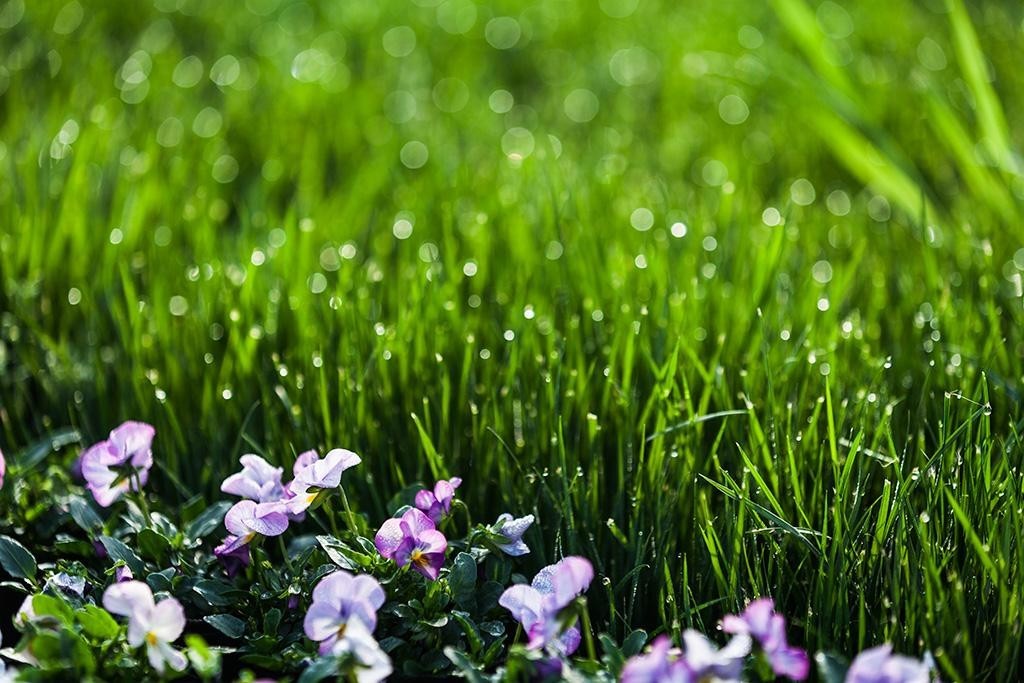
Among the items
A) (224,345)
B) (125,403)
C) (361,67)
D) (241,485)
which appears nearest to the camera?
(241,485)

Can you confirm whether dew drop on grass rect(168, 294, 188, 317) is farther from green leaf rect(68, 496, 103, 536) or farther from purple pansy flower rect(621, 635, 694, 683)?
purple pansy flower rect(621, 635, 694, 683)

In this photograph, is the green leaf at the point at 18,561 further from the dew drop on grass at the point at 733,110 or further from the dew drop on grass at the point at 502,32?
the dew drop on grass at the point at 502,32

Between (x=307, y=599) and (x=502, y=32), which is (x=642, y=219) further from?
(x=502, y=32)

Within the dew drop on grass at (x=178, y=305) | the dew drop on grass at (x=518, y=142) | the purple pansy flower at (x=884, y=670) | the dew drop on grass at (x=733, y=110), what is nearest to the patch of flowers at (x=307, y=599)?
the purple pansy flower at (x=884, y=670)

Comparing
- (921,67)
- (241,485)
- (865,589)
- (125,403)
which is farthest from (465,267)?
(921,67)

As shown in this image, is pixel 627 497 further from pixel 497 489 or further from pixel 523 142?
pixel 523 142
